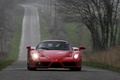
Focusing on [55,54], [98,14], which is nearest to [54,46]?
[55,54]

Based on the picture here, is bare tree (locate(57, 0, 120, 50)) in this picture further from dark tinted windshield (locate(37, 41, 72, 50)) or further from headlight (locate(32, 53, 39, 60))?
headlight (locate(32, 53, 39, 60))

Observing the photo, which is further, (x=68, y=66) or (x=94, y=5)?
(x=94, y=5)

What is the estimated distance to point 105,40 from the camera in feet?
172

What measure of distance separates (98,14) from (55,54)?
3206 cm

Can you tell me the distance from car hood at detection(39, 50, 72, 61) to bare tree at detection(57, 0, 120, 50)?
2972cm

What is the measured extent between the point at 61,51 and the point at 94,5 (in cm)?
3237

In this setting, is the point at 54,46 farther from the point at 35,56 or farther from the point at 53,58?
the point at 53,58

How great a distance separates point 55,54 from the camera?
19594mm

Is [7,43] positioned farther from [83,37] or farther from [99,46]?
[99,46]

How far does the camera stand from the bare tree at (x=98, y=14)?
5000 cm

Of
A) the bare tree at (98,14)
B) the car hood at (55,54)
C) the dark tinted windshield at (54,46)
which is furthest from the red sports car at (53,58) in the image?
the bare tree at (98,14)

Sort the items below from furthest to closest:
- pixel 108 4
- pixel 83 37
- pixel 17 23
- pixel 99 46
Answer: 1. pixel 17 23
2. pixel 83 37
3. pixel 99 46
4. pixel 108 4

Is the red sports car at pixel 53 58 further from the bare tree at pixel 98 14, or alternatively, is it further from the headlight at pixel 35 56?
the bare tree at pixel 98 14

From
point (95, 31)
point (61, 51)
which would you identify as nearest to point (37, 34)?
point (95, 31)
